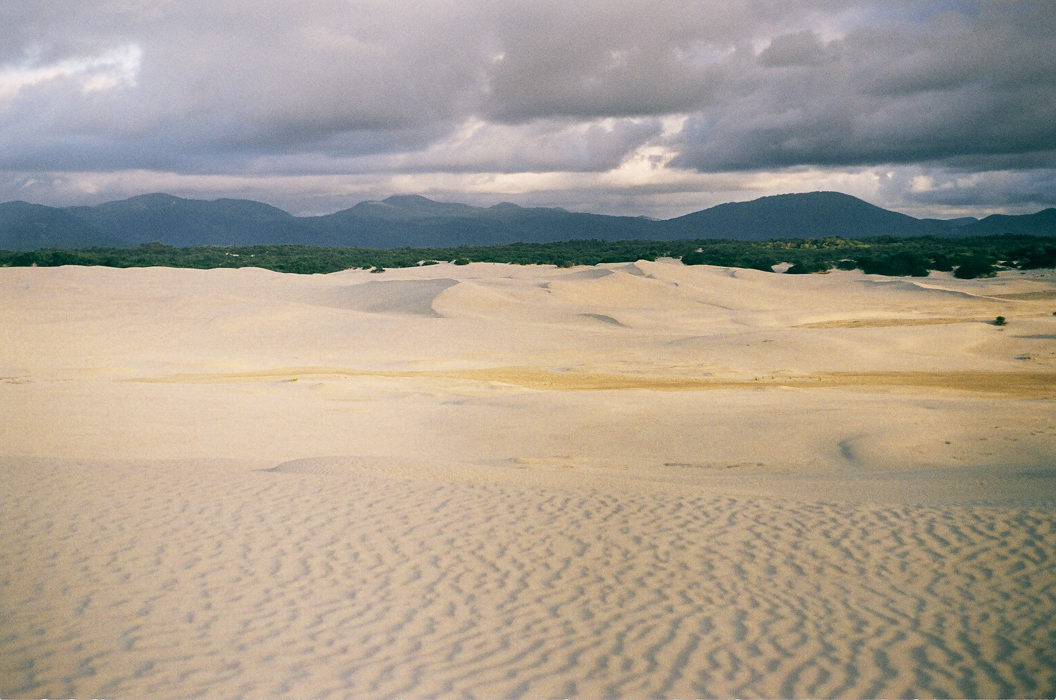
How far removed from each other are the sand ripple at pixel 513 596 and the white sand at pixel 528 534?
3 centimetres

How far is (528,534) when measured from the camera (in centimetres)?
698

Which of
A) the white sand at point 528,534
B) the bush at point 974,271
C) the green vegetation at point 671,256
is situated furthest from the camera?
the green vegetation at point 671,256

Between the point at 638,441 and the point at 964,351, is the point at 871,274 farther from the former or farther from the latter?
the point at 638,441

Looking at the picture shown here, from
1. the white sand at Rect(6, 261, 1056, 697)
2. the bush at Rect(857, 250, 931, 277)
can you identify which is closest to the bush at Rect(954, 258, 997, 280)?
the bush at Rect(857, 250, 931, 277)

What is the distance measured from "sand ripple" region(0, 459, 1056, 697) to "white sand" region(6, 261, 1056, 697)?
25 mm

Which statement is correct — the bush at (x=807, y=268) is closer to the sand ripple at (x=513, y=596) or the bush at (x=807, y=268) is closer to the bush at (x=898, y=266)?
the bush at (x=898, y=266)

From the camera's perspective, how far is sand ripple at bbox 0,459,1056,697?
4.59m

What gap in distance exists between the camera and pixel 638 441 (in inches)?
460

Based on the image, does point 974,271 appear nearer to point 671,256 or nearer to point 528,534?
point 671,256

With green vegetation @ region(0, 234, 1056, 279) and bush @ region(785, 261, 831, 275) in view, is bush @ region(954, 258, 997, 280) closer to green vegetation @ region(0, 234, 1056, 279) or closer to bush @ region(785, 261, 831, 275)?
green vegetation @ region(0, 234, 1056, 279)

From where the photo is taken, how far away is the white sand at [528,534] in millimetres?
4723

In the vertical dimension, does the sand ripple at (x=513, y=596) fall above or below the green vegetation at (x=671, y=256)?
below

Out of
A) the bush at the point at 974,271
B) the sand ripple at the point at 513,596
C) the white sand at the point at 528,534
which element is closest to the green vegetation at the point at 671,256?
the bush at the point at 974,271

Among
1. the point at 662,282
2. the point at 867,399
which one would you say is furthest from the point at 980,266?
the point at 867,399
